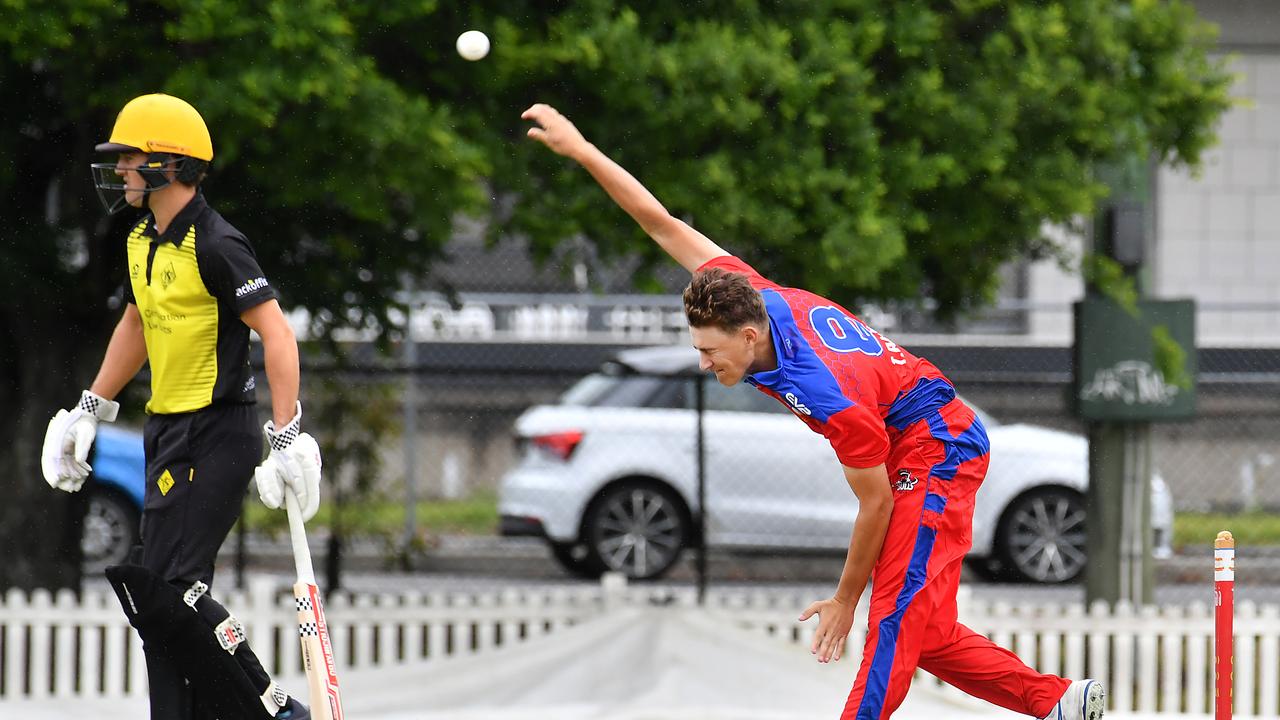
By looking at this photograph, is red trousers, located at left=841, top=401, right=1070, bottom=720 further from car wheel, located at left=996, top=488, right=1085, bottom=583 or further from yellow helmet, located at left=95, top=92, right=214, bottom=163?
car wheel, located at left=996, top=488, right=1085, bottom=583

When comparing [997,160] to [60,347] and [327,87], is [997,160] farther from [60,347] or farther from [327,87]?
[60,347]

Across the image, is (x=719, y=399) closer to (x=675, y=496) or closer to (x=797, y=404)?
(x=675, y=496)

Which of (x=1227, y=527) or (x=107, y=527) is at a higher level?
(x=1227, y=527)

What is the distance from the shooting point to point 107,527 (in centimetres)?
1298

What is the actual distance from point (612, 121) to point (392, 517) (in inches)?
197

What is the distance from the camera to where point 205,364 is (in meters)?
4.80

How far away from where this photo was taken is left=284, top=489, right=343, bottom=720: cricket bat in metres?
4.48

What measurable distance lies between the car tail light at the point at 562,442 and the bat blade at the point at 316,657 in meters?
6.89

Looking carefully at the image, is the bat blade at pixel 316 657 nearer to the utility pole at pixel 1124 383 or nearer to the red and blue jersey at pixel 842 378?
the red and blue jersey at pixel 842 378

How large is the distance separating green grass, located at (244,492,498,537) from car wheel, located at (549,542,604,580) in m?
1.06

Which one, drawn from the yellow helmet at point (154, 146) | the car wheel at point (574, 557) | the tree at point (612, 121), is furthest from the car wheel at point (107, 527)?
the yellow helmet at point (154, 146)

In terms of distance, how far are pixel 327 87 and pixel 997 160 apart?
307cm

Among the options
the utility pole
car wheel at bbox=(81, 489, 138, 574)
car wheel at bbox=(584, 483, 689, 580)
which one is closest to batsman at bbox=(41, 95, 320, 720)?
the utility pole

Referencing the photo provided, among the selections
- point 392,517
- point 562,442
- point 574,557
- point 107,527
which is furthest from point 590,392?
point 107,527
